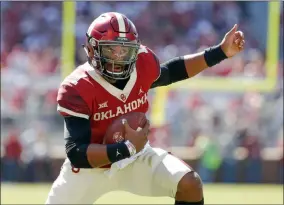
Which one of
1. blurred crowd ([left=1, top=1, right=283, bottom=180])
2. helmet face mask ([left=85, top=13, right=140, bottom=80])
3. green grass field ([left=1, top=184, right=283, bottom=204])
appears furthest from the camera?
blurred crowd ([left=1, top=1, right=283, bottom=180])

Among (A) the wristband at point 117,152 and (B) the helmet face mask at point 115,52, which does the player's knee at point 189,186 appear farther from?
(B) the helmet face mask at point 115,52

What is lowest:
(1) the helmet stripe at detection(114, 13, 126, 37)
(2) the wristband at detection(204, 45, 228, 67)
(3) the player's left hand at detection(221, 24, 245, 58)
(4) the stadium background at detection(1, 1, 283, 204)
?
(4) the stadium background at detection(1, 1, 283, 204)

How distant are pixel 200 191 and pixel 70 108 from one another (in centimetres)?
81

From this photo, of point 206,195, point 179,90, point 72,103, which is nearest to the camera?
point 72,103

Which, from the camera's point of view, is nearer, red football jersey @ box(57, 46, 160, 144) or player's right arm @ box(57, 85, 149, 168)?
player's right arm @ box(57, 85, 149, 168)

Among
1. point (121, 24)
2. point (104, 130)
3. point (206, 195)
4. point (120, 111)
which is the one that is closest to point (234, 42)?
point (121, 24)

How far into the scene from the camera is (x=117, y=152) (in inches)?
155

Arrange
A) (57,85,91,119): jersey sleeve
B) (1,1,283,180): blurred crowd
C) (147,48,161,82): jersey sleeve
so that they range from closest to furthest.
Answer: (57,85,91,119): jersey sleeve < (147,48,161,82): jersey sleeve < (1,1,283,180): blurred crowd

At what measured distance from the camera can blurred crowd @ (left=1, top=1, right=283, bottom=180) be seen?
10.9m

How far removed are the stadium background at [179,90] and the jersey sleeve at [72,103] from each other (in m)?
6.06

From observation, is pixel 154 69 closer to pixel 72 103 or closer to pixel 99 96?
pixel 99 96

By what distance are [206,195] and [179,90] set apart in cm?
318

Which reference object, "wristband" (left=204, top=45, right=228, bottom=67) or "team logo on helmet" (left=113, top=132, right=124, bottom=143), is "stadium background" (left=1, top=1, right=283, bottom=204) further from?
"team logo on helmet" (left=113, top=132, right=124, bottom=143)

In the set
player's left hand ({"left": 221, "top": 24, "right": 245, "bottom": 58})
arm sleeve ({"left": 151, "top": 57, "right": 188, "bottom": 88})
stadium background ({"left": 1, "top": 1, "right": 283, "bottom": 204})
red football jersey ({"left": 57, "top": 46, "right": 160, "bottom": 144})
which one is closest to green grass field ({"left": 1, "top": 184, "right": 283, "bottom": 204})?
stadium background ({"left": 1, "top": 1, "right": 283, "bottom": 204})
